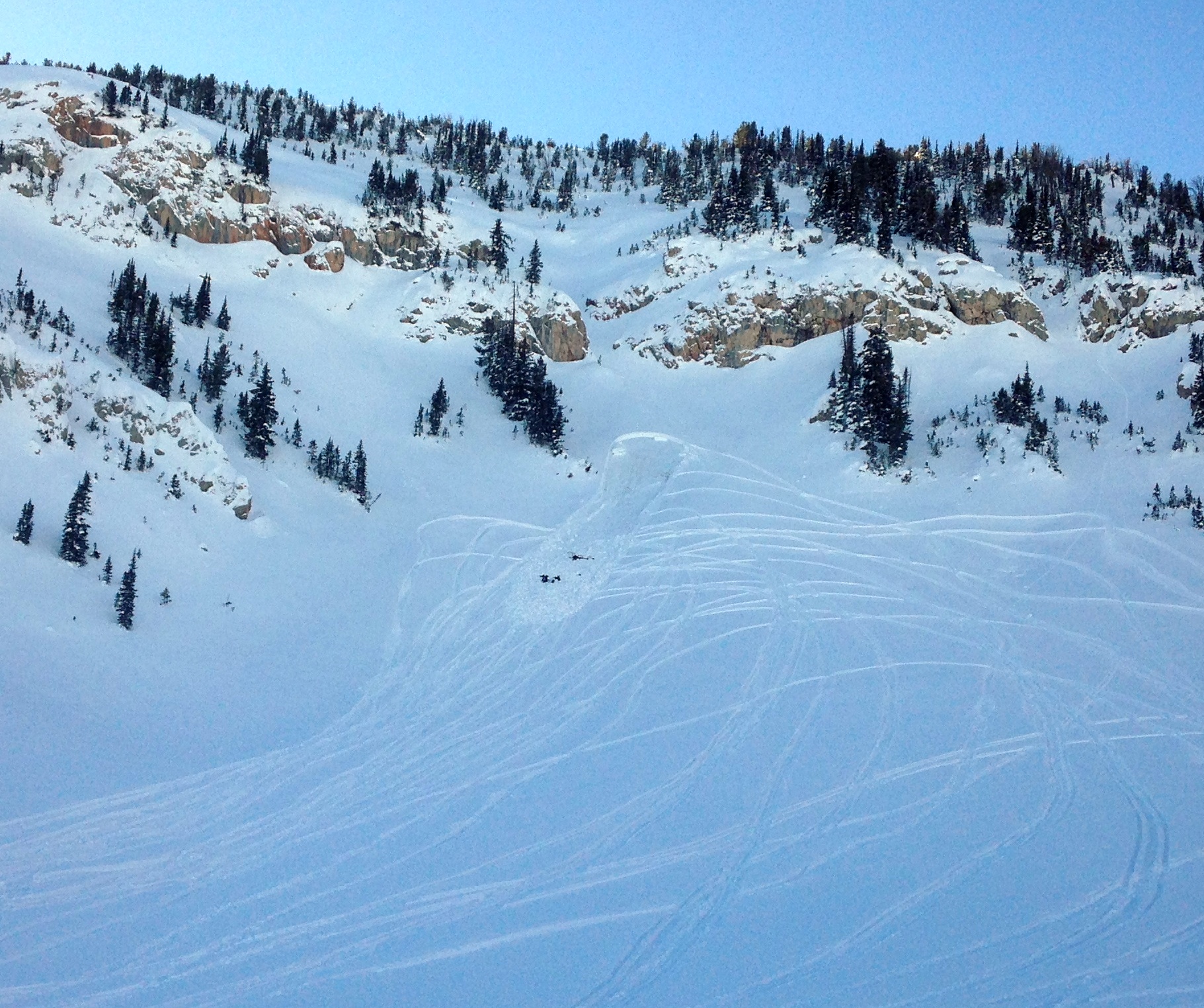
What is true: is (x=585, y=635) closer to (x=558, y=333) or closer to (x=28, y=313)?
(x=28, y=313)

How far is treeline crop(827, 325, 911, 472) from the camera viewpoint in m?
30.6

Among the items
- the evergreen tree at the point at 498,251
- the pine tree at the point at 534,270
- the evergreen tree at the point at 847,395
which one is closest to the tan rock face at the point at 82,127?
the evergreen tree at the point at 498,251

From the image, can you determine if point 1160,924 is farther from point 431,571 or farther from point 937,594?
point 431,571

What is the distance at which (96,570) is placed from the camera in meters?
16.6

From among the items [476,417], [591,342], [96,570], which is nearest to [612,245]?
[591,342]

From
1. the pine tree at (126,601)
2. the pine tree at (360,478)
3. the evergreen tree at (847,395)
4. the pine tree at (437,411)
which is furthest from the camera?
the pine tree at (437,411)

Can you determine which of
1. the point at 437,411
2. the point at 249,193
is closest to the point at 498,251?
the point at 249,193

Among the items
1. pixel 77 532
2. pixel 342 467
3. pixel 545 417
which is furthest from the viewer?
pixel 545 417

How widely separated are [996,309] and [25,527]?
43.1 meters

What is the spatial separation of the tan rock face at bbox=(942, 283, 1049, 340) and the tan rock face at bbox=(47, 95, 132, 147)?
156ft

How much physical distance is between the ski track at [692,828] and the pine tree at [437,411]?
17102 millimetres

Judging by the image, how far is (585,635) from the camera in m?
17.7

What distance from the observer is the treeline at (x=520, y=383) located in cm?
3544

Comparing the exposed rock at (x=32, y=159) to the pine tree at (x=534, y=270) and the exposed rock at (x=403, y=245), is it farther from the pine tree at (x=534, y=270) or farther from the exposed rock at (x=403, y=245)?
the pine tree at (x=534, y=270)
